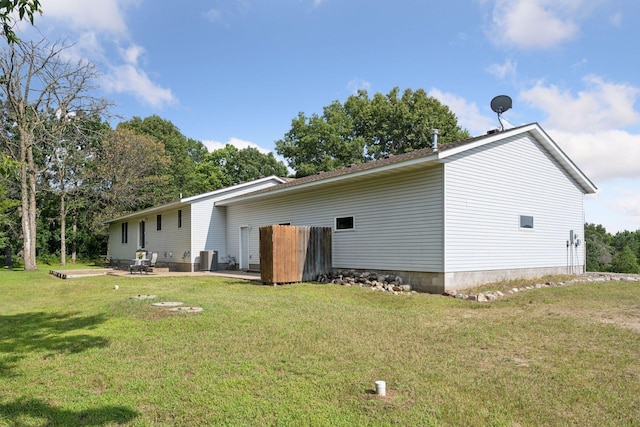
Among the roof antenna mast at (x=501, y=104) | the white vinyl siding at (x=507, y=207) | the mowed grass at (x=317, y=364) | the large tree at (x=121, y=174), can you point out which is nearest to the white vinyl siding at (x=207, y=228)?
the mowed grass at (x=317, y=364)

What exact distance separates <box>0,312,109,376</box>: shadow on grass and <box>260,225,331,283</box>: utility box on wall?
524 centimetres

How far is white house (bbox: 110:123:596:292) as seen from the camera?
10828 millimetres

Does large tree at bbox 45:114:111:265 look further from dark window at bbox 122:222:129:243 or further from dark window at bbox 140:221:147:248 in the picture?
dark window at bbox 140:221:147:248

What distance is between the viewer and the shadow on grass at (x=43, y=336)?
5247mm

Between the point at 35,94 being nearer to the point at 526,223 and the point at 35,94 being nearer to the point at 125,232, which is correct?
the point at 125,232

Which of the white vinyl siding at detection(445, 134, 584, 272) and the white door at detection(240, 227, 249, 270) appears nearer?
the white vinyl siding at detection(445, 134, 584, 272)

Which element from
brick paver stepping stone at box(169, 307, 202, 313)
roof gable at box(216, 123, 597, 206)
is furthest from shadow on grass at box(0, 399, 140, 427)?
roof gable at box(216, 123, 597, 206)

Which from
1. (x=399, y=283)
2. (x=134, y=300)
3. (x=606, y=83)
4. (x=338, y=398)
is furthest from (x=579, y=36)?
(x=134, y=300)

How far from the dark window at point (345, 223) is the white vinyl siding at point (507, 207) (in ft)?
11.2

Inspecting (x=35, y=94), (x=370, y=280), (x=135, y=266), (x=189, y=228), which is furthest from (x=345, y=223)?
(x=35, y=94)

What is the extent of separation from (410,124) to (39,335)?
31.9 metres

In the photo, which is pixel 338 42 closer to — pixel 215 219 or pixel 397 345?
pixel 215 219

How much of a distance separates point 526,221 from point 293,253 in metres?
7.48

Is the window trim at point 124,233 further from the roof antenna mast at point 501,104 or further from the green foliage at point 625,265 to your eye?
the green foliage at point 625,265
